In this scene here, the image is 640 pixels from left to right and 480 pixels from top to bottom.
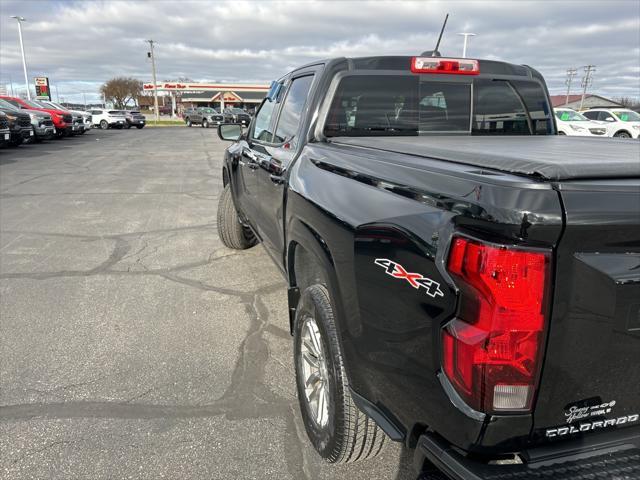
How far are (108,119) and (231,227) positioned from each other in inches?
1407

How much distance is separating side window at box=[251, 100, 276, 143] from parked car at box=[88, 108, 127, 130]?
3628 centimetres

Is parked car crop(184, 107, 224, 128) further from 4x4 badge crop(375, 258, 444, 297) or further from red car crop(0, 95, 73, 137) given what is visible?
4x4 badge crop(375, 258, 444, 297)

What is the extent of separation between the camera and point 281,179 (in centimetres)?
302

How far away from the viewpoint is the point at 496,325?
131 cm

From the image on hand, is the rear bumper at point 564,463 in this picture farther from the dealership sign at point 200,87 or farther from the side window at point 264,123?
the dealership sign at point 200,87

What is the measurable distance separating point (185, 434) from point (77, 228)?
16.3 feet

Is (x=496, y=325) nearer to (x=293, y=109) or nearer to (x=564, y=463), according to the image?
(x=564, y=463)

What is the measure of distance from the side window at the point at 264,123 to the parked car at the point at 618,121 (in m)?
20.7

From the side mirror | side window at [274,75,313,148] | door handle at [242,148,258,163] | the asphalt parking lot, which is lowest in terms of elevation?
the asphalt parking lot

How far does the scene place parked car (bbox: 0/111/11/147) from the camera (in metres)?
14.9

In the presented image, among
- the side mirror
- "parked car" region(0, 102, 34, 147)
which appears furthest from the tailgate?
"parked car" region(0, 102, 34, 147)

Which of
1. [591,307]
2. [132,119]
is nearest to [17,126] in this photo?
[591,307]

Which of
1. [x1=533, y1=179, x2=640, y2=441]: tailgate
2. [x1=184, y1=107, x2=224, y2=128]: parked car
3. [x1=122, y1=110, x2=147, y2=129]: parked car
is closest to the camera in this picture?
[x1=533, y1=179, x2=640, y2=441]: tailgate

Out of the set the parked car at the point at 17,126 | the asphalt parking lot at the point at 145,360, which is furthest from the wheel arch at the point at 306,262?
the parked car at the point at 17,126
